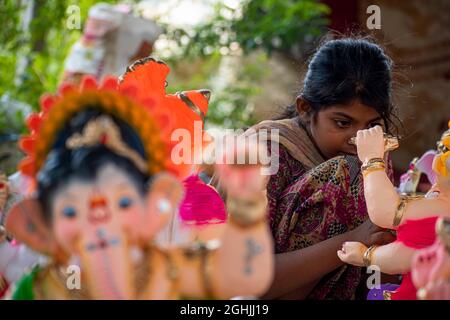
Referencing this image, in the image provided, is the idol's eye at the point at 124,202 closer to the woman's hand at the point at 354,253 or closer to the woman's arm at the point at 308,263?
the woman's hand at the point at 354,253

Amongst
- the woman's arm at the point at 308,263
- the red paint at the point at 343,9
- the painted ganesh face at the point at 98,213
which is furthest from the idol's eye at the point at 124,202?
the red paint at the point at 343,9

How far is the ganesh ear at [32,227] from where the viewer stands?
5.31 ft

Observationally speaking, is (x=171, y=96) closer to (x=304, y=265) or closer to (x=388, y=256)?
(x=304, y=265)

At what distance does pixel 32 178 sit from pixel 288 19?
3.91 meters

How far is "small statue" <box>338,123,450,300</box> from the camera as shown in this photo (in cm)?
192

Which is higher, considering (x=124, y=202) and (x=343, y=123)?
(x=343, y=123)

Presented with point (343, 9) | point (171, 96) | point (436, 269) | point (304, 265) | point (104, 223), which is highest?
point (343, 9)

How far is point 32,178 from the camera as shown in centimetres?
166

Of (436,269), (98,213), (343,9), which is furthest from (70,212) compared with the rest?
(343,9)

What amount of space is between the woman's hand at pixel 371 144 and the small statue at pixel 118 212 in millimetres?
569

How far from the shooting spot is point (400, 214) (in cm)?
198

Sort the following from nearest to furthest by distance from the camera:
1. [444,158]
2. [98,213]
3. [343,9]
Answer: [98,213]
[444,158]
[343,9]

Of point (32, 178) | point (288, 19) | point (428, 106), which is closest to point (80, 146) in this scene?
point (32, 178)

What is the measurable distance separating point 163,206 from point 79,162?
19 centimetres
